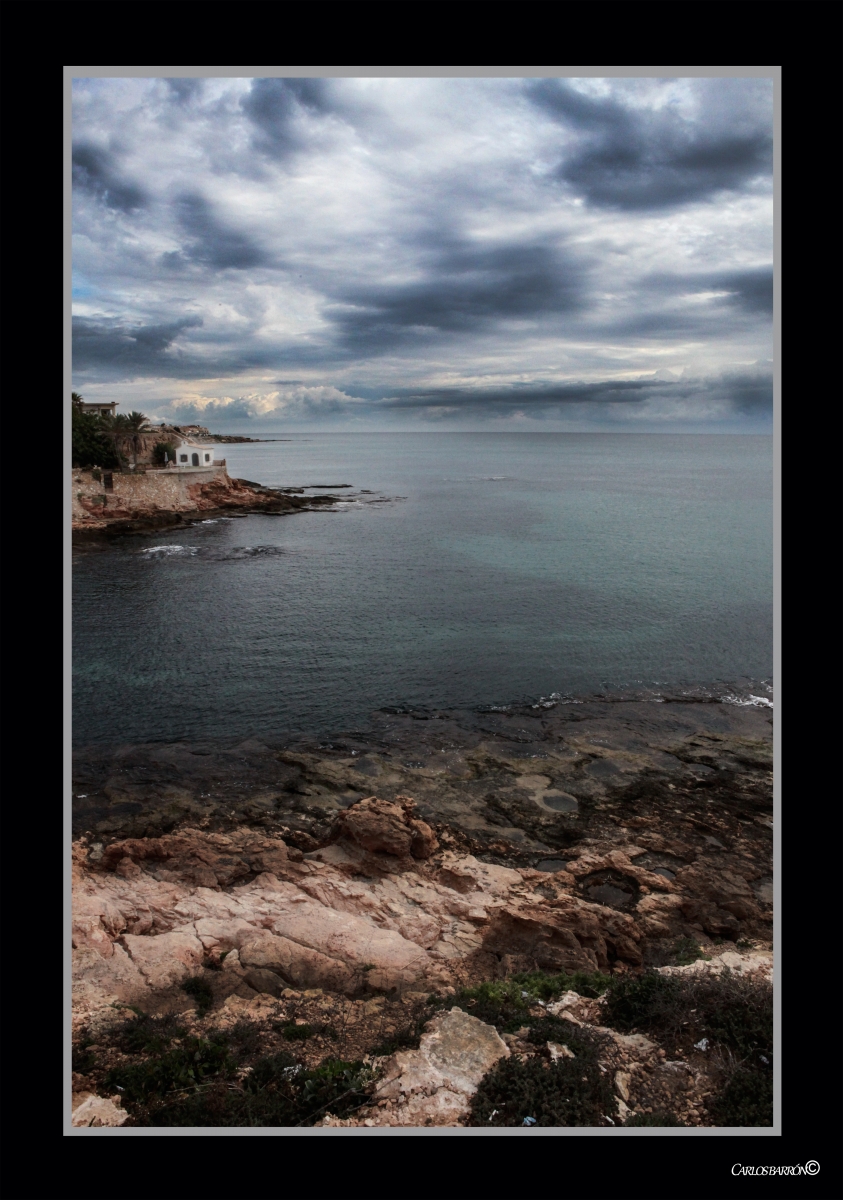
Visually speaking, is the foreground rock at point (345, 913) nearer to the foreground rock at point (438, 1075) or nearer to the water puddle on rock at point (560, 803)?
the water puddle on rock at point (560, 803)

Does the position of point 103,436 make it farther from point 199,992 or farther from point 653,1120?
point 653,1120

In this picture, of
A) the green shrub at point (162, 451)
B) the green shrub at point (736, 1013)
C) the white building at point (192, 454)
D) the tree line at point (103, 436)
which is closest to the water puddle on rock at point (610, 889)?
the green shrub at point (736, 1013)

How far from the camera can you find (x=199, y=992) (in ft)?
33.4

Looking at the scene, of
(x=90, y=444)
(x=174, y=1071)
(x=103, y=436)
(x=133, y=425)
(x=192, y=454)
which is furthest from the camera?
(x=192, y=454)

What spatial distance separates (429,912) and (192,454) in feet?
163

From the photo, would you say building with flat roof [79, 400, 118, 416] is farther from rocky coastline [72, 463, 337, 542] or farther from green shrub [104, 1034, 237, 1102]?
green shrub [104, 1034, 237, 1102]

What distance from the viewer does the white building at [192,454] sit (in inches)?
2172

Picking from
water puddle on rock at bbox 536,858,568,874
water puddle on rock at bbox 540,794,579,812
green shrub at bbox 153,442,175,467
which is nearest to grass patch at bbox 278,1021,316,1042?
water puddle on rock at bbox 536,858,568,874

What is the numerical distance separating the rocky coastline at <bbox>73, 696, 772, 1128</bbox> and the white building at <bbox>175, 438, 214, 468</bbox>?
129 ft

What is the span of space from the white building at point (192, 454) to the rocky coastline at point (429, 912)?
3923cm

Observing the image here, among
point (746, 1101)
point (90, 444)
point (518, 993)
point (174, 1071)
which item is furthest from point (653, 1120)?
point (90, 444)
